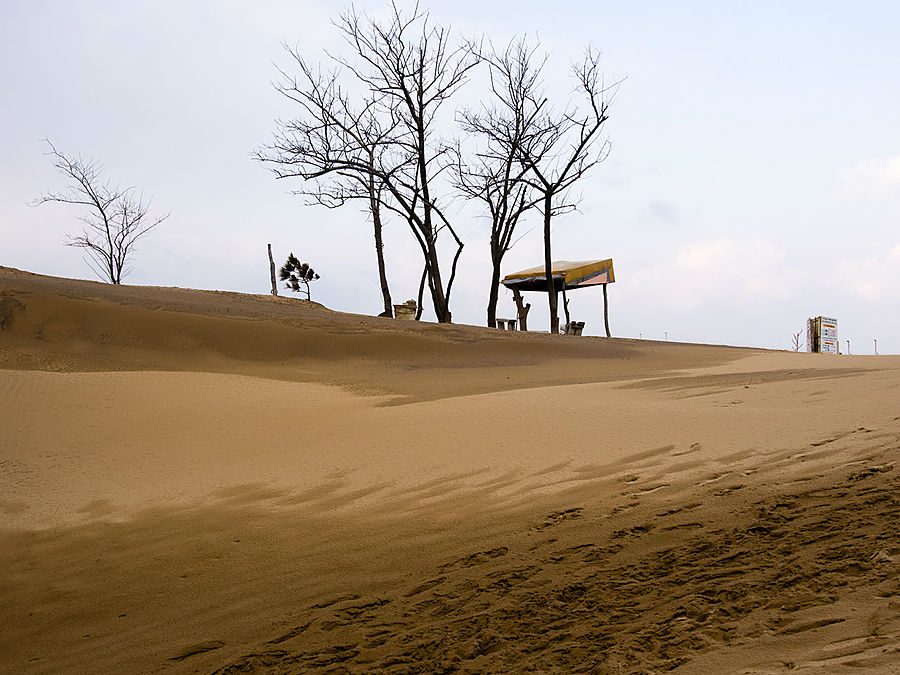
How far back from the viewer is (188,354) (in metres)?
12.2

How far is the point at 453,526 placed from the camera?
16.0 ft

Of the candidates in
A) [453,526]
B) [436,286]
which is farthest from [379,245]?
[453,526]

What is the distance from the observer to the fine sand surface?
11.1 ft

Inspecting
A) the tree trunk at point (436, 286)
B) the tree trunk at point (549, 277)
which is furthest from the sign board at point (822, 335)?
the tree trunk at point (436, 286)

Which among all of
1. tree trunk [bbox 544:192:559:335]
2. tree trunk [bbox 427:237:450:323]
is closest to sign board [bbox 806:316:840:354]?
tree trunk [bbox 544:192:559:335]

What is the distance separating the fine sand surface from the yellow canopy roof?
15474mm

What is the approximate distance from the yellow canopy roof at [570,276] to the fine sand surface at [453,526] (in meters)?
15.5

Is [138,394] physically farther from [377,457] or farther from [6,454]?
[377,457]

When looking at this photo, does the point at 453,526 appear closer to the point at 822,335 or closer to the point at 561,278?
the point at 822,335

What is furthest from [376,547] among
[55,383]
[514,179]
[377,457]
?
[514,179]

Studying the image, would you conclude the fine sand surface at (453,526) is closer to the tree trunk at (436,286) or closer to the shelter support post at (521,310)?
the tree trunk at (436,286)

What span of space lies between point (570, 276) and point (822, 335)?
324 inches

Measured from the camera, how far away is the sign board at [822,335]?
20.2m

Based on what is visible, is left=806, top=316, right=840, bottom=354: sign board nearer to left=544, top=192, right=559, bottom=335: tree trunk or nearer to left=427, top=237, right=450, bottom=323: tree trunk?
left=544, top=192, right=559, bottom=335: tree trunk
